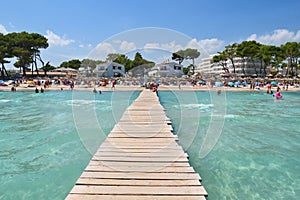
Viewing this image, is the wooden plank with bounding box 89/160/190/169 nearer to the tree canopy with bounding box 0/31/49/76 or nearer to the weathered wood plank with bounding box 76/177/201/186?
the weathered wood plank with bounding box 76/177/201/186

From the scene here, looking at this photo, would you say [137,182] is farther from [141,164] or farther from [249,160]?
[249,160]

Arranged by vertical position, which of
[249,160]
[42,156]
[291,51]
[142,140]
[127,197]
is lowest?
[249,160]

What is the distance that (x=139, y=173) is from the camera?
424 centimetres

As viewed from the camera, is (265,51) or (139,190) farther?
(265,51)

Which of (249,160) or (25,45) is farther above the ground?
(25,45)

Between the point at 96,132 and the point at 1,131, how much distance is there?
477 cm

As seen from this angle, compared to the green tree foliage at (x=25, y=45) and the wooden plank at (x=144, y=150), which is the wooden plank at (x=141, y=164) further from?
the green tree foliage at (x=25, y=45)

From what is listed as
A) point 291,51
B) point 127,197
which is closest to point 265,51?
point 291,51

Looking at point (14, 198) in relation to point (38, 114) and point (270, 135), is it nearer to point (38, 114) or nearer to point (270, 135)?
point (270, 135)

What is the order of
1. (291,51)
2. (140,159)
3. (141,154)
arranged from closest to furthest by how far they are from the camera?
(140,159), (141,154), (291,51)

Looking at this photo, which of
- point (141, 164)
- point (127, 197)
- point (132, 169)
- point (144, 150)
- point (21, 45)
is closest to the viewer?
point (127, 197)

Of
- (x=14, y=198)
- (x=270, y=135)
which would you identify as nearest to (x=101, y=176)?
(x=14, y=198)

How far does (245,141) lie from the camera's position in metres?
9.63

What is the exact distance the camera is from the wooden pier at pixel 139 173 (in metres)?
3.54
